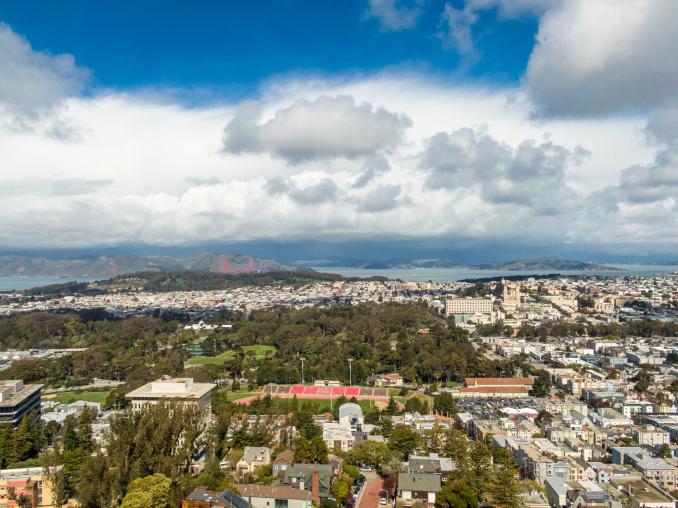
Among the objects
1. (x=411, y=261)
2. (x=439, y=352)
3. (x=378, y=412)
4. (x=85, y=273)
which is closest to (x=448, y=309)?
(x=439, y=352)

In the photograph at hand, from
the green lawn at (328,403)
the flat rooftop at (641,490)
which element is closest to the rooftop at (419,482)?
the flat rooftop at (641,490)

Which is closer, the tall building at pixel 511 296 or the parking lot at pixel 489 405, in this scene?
the parking lot at pixel 489 405

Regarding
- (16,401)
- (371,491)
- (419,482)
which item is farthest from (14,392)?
(419,482)

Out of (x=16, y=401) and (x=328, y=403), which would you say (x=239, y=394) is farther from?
(x=16, y=401)

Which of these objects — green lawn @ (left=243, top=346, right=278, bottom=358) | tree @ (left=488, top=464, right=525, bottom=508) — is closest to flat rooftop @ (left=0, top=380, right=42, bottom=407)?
tree @ (left=488, top=464, right=525, bottom=508)

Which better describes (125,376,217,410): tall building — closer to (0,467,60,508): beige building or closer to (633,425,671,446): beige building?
(0,467,60,508): beige building

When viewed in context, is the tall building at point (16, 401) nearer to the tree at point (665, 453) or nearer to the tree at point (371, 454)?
the tree at point (371, 454)

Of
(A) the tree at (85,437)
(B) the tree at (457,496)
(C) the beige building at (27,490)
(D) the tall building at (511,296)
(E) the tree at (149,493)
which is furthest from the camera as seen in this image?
(D) the tall building at (511,296)
